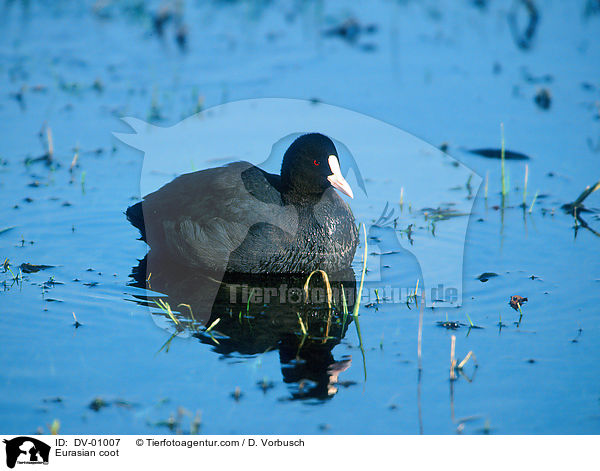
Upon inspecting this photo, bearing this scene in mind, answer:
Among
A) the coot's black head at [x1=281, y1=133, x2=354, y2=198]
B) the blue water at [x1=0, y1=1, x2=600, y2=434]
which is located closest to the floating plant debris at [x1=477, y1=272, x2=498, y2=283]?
the blue water at [x1=0, y1=1, x2=600, y2=434]

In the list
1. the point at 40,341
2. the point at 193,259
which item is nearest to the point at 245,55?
the point at 193,259

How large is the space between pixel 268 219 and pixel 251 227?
0.47ft

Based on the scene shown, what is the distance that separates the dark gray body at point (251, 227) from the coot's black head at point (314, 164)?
8.3 inches

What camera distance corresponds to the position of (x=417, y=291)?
5.58m

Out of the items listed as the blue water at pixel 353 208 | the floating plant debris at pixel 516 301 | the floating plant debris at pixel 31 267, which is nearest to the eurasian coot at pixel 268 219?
the blue water at pixel 353 208

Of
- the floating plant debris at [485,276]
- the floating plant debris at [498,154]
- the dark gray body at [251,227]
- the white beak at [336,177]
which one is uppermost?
the floating plant debris at [498,154]

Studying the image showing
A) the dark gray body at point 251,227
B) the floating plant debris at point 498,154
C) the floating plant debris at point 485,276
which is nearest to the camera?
the floating plant debris at point 485,276

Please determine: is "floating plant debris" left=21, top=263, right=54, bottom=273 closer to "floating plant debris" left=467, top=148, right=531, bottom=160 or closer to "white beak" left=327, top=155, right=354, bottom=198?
"white beak" left=327, top=155, right=354, bottom=198

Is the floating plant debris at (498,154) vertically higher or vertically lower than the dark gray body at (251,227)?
higher

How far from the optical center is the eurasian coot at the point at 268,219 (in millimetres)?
5898

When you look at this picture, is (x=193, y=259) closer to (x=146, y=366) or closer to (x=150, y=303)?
(x=150, y=303)

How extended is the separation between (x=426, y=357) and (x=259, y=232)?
181cm

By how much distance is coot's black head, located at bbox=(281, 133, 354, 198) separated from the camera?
19.1ft

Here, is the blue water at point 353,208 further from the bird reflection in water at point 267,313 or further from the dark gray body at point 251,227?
the dark gray body at point 251,227
